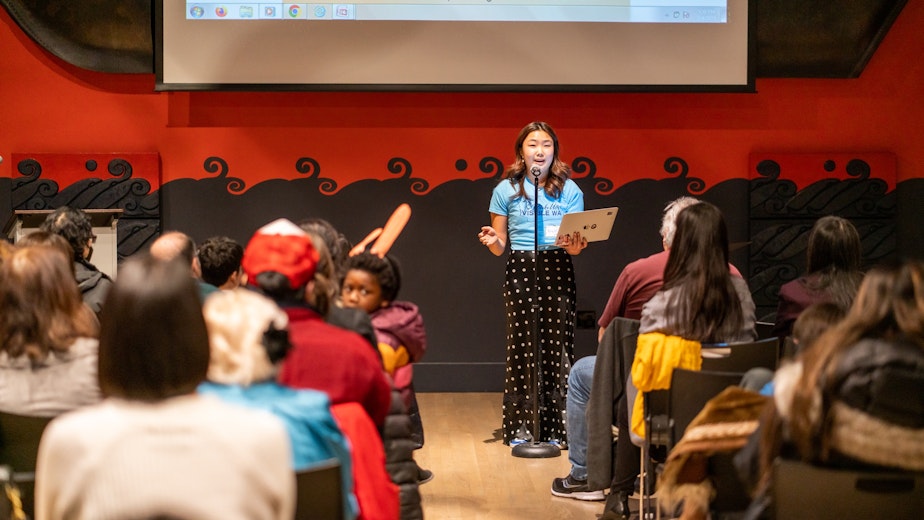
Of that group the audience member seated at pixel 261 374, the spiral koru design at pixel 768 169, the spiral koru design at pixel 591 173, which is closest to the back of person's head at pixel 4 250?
the audience member seated at pixel 261 374

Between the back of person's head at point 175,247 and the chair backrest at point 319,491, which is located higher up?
the back of person's head at point 175,247

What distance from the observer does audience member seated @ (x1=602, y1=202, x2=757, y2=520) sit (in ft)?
11.8

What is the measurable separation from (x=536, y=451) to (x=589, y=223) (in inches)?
45.1

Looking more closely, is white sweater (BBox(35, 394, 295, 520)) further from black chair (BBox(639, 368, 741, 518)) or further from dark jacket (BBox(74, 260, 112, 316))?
dark jacket (BBox(74, 260, 112, 316))

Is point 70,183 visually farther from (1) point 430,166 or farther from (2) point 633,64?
(2) point 633,64

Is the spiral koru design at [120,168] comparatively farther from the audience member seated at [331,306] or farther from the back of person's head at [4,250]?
the audience member seated at [331,306]

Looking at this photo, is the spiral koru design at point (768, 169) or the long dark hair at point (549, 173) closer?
the long dark hair at point (549, 173)

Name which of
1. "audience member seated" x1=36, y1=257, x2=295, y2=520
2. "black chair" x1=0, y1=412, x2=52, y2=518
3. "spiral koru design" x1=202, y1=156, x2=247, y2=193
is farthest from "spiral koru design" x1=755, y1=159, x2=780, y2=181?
"audience member seated" x1=36, y1=257, x2=295, y2=520

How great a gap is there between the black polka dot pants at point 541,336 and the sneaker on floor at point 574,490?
2.90 feet

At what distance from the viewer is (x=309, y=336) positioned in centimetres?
249

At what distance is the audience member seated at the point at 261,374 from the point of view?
7.11ft

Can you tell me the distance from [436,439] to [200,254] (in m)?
1.96

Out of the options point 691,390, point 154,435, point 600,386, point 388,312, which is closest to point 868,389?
point 691,390

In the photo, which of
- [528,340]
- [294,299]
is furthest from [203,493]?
[528,340]
